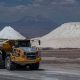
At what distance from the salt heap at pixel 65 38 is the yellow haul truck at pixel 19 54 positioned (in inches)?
2989

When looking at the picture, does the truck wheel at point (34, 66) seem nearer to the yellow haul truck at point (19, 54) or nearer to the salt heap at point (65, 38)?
the yellow haul truck at point (19, 54)

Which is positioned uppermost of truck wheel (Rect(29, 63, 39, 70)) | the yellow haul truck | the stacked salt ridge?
the stacked salt ridge


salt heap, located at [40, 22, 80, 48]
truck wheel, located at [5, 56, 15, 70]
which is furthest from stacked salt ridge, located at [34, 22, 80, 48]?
truck wheel, located at [5, 56, 15, 70]

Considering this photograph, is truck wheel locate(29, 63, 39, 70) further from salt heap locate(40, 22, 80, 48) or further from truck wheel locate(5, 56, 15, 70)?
salt heap locate(40, 22, 80, 48)

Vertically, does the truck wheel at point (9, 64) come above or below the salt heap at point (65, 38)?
below

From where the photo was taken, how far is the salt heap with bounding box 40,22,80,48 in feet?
389

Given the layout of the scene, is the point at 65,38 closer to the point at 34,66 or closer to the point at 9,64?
the point at 34,66

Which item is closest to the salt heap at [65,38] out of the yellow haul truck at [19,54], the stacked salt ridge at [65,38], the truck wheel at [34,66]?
the stacked salt ridge at [65,38]

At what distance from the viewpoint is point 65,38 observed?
130750 millimetres

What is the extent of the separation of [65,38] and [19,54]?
94568 mm

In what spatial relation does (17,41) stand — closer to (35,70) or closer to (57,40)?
(35,70)

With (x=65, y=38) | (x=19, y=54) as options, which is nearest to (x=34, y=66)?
(x=19, y=54)

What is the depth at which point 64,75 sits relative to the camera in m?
32.5

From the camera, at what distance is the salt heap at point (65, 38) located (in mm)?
118650
